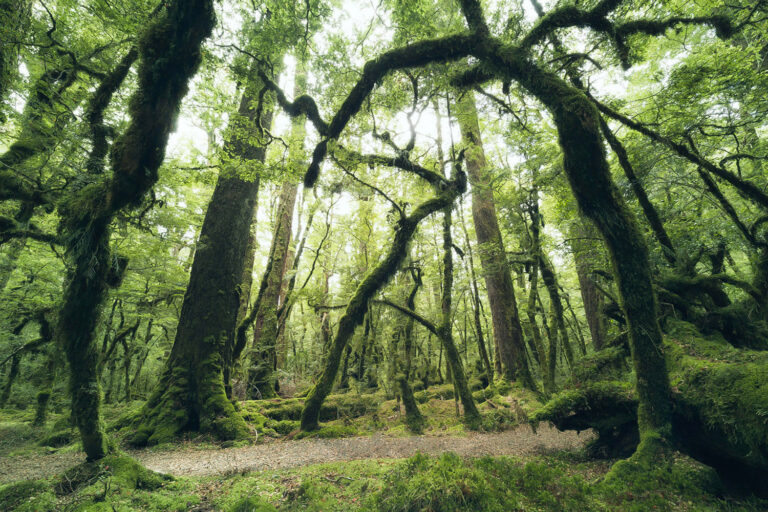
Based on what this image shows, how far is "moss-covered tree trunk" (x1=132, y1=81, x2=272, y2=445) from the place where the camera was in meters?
6.77

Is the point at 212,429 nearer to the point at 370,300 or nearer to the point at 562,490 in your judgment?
the point at 370,300

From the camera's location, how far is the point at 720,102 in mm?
6727

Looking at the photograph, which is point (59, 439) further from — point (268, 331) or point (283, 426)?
point (268, 331)

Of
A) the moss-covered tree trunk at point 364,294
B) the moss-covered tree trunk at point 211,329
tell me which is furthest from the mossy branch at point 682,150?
the moss-covered tree trunk at point 211,329

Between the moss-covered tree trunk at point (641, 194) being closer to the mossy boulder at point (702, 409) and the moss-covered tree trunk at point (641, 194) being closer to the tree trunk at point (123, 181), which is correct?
the mossy boulder at point (702, 409)

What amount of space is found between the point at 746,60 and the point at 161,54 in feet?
37.0

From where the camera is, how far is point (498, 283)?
11.2 metres

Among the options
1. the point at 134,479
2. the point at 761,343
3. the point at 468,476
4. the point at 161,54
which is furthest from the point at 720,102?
the point at 134,479

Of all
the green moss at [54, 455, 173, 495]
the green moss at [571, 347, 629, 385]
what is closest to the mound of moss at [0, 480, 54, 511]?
the green moss at [54, 455, 173, 495]

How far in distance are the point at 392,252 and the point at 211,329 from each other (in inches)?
193

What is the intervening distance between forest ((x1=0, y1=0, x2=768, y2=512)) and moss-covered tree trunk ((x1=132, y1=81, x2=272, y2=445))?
0.05 metres

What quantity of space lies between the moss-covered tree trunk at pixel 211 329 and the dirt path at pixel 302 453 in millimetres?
898

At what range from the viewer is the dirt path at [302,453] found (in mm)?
4844

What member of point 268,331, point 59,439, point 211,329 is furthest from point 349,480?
point 268,331
